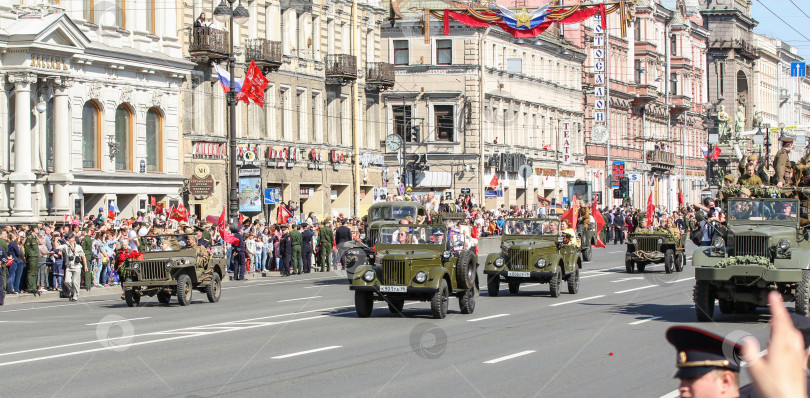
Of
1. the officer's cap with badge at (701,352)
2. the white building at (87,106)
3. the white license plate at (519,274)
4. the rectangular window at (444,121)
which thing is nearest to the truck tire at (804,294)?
the white license plate at (519,274)

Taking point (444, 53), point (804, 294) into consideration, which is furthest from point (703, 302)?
point (444, 53)

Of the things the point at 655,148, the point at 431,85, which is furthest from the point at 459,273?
the point at 655,148

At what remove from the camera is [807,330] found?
425 cm

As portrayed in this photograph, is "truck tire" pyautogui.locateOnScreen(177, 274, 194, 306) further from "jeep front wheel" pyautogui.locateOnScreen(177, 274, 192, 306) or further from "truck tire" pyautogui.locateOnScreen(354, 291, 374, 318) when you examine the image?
"truck tire" pyautogui.locateOnScreen(354, 291, 374, 318)

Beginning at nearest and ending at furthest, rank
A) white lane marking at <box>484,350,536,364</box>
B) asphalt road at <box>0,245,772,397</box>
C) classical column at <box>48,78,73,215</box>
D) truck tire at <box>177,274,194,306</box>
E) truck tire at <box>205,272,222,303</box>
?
asphalt road at <box>0,245,772,397</box> < white lane marking at <box>484,350,536,364</box> < truck tire at <box>177,274,194,306</box> < truck tire at <box>205,272,222,303</box> < classical column at <box>48,78,73,215</box>

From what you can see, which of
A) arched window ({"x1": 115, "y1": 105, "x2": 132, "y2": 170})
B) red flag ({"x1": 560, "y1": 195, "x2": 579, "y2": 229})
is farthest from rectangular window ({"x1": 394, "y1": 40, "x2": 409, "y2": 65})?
red flag ({"x1": 560, "y1": 195, "x2": 579, "y2": 229})

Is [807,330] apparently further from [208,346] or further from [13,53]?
[13,53]

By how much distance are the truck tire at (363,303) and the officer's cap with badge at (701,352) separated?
17.2 m

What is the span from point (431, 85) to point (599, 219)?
32783 millimetres

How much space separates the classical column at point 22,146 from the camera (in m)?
35.2

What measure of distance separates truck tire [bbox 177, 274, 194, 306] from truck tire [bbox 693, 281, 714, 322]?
10.4 metres

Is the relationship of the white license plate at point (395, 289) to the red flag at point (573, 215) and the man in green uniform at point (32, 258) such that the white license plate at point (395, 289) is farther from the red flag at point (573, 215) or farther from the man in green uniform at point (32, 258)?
the red flag at point (573, 215)

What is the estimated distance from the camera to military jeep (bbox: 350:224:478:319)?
20.8 m

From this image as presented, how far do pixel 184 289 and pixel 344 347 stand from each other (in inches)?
374
